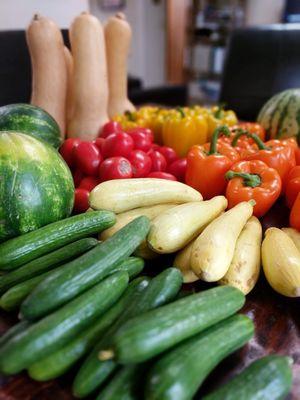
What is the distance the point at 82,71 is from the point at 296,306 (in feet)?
3.33

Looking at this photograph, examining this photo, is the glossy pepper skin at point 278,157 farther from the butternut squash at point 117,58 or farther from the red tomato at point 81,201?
the butternut squash at point 117,58

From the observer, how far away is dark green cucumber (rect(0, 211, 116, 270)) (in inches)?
26.4

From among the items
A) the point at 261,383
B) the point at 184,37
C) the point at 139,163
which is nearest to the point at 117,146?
the point at 139,163

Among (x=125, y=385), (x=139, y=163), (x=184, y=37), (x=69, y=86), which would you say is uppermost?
(x=184, y=37)

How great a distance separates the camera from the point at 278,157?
983 millimetres

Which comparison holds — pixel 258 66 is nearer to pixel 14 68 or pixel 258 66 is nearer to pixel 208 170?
pixel 14 68

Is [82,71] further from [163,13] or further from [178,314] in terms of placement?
[163,13]

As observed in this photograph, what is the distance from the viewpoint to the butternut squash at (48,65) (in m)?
1.26

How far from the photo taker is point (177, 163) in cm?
110

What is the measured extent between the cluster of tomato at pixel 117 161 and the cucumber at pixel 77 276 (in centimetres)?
30

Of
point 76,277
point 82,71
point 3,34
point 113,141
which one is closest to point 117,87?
point 82,71

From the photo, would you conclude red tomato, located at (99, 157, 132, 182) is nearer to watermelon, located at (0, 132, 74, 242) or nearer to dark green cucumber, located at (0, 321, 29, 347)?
watermelon, located at (0, 132, 74, 242)

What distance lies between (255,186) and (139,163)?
0.31 meters

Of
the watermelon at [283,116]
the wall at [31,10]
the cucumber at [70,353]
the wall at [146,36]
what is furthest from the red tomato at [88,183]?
the wall at [146,36]
